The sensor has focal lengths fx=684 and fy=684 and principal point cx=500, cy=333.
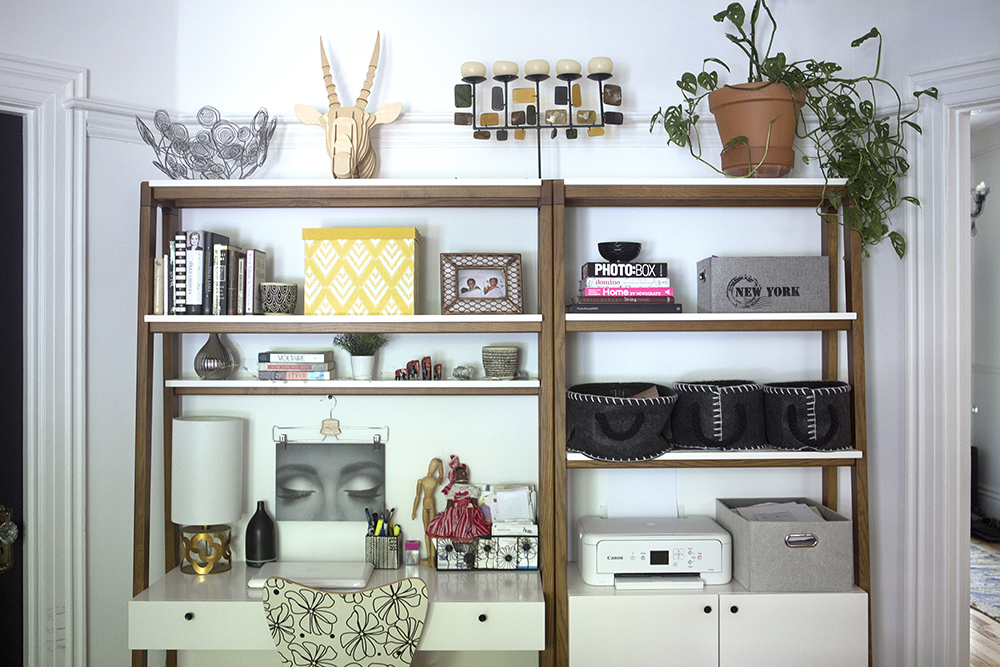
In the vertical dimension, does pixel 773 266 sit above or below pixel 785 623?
above

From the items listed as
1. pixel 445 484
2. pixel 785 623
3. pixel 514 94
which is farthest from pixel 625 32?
pixel 785 623

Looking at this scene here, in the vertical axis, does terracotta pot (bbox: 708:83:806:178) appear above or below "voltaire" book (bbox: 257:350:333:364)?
above

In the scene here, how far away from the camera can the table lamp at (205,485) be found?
210 cm

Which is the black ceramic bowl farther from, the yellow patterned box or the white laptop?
the white laptop

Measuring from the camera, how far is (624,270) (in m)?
2.08

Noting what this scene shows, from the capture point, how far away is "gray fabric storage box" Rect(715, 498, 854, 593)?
1980 mm

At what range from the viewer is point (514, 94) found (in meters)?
2.25

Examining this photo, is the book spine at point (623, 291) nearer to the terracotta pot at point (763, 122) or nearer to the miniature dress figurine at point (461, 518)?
the terracotta pot at point (763, 122)

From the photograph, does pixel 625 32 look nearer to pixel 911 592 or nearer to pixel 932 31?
pixel 932 31

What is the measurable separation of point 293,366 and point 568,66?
4.17 ft

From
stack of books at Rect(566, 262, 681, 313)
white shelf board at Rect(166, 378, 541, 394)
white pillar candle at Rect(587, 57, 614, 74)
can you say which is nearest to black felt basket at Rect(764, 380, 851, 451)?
stack of books at Rect(566, 262, 681, 313)

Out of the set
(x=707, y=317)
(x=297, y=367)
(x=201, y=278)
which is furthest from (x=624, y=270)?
(x=201, y=278)

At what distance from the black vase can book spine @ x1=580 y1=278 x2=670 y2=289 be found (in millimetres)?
1287

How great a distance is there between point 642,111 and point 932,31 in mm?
934
